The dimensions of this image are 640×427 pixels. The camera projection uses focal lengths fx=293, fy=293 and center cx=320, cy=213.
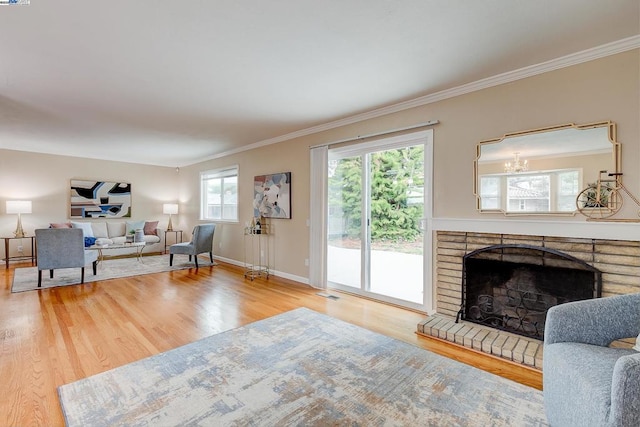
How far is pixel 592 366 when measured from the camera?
4.27ft

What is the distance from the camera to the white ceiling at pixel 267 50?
1830 mm

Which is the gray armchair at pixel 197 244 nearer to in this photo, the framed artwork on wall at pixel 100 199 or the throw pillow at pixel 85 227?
the throw pillow at pixel 85 227

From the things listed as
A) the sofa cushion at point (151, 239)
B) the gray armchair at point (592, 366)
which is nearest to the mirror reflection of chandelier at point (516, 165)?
the gray armchair at point (592, 366)

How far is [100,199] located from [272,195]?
4.64 m

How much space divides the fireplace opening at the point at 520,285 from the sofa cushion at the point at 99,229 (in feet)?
24.3

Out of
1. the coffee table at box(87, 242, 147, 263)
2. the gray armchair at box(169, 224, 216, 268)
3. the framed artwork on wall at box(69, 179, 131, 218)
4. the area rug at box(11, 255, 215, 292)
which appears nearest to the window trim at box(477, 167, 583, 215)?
the gray armchair at box(169, 224, 216, 268)

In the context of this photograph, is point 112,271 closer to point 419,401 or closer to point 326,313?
point 326,313

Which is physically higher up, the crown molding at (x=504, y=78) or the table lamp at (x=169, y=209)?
the crown molding at (x=504, y=78)

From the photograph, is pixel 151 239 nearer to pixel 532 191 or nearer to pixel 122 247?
pixel 122 247

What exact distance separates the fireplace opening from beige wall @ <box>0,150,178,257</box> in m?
7.60

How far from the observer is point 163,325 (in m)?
2.95

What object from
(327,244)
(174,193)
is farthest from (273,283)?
(174,193)

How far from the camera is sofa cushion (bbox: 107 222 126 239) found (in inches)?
270

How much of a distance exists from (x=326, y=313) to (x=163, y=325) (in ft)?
5.53
